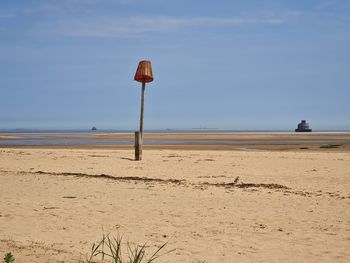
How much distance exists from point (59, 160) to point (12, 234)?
39.9ft

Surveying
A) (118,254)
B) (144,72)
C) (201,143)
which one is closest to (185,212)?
(118,254)

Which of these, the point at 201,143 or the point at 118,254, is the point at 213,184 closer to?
the point at 118,254

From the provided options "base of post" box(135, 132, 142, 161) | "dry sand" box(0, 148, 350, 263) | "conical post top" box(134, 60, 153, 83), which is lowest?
"dry sand" box(0, 148, 350, 263)

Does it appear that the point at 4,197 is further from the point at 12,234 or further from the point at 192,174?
the point at 192,174

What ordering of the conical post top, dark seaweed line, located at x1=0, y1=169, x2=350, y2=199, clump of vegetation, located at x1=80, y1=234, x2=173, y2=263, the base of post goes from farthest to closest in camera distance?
the conical post top, the base of post, dark seaweed line, located at x1=0, y1=169, x2=350, y2=199, clump of vegetation, located at x1=80, y1=234, x2=173, y2=263

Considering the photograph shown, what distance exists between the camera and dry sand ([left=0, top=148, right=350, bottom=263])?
243 inches

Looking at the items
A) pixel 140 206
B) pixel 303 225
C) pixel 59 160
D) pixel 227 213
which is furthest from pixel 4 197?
pixel 59 160

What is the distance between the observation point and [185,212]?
865 centimetres

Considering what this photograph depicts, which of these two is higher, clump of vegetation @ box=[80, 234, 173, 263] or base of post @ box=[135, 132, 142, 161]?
base of post @ box=[135, 132, 142, 161]

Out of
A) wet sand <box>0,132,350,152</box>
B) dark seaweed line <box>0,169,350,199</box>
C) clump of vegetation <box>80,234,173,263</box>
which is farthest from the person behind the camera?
wet sand <box>0,132,350,152</box>

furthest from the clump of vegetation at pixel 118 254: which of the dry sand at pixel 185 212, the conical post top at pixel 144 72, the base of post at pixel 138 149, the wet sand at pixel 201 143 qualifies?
the wet sand at pixel 201 143

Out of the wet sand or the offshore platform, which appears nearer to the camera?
the wet sand

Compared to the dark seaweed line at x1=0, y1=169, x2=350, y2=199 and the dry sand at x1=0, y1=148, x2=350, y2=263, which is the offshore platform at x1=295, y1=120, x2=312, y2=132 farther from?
the dark seaweed line at x1=0, y1=169, x2=350, y2=199

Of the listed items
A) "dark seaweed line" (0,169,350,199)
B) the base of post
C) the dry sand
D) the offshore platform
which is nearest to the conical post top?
the base of post
